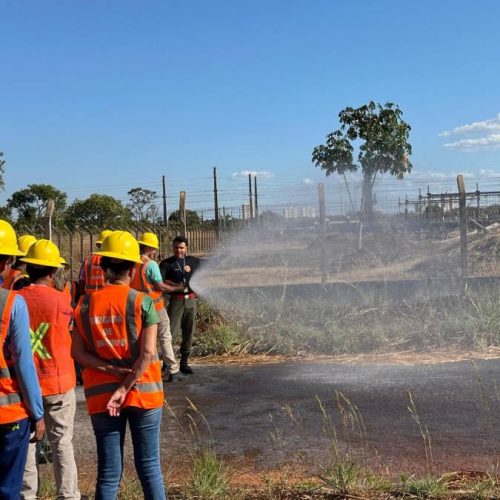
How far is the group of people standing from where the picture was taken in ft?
9.94

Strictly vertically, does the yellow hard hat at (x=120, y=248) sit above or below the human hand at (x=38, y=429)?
above

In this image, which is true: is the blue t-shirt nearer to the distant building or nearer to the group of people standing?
the group of people standing

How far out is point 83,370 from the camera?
3479 mm

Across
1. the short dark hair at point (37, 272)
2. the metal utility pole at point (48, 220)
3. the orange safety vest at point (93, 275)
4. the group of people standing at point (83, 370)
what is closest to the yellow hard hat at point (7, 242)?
the group of people standing at point (83, 370)

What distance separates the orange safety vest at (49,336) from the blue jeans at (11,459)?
851mm

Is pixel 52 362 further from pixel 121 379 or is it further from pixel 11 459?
pixel 11 459

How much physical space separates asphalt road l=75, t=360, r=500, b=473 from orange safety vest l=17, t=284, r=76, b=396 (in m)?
0.93

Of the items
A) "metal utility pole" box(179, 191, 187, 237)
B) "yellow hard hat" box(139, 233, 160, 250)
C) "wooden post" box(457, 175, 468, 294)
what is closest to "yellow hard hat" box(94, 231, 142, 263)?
"yellow hard hat" box(139, 233, 160, 250)

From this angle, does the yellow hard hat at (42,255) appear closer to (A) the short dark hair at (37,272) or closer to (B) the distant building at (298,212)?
(A) the short dark hair at (37,272)

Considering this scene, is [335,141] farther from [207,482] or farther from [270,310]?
[207,482]

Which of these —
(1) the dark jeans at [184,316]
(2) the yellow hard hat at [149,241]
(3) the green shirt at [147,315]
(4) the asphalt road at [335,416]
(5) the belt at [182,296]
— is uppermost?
(2) the yellow hard hat at [149,241]

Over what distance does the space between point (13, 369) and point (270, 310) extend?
715cm

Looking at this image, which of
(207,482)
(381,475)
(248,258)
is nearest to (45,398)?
(207,482)

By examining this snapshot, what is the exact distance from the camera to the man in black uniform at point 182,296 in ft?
26.2
